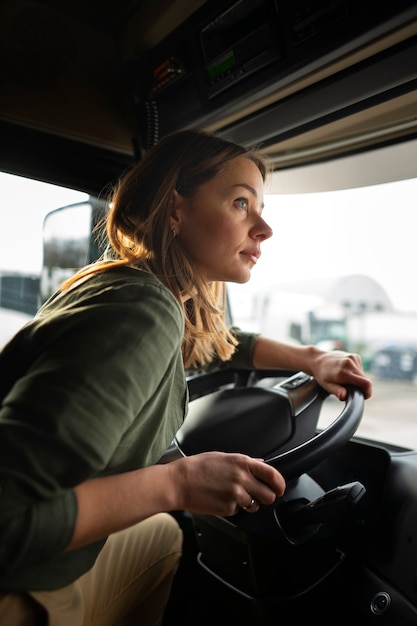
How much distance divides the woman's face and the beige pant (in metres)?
0.74

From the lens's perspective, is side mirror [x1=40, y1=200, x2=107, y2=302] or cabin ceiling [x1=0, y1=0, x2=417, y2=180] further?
side mirror [x1=40, y1=200, x2=107, y2=302]

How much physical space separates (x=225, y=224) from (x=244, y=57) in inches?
22.0

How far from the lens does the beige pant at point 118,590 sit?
0.81m

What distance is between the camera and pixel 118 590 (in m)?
1.12

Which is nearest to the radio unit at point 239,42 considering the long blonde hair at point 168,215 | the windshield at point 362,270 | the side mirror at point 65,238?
the long blonde hair at point 168,215

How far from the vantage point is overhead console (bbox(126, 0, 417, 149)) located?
1078mm

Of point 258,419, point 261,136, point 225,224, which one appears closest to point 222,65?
point 261,136

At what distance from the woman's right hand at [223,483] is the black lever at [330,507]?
177 mm

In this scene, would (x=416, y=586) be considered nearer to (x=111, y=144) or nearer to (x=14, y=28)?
(x=111, y=144)

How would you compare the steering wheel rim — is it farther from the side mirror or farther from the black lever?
the side mirror

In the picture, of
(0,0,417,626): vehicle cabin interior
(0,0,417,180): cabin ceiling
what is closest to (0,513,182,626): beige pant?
(0,0,417,626): vehicle cabin interior

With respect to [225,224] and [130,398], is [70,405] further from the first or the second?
[225,224]

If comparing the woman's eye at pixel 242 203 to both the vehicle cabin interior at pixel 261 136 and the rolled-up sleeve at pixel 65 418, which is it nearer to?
the vehicle cabin interior at pixel 261 136

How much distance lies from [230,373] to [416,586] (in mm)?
759
